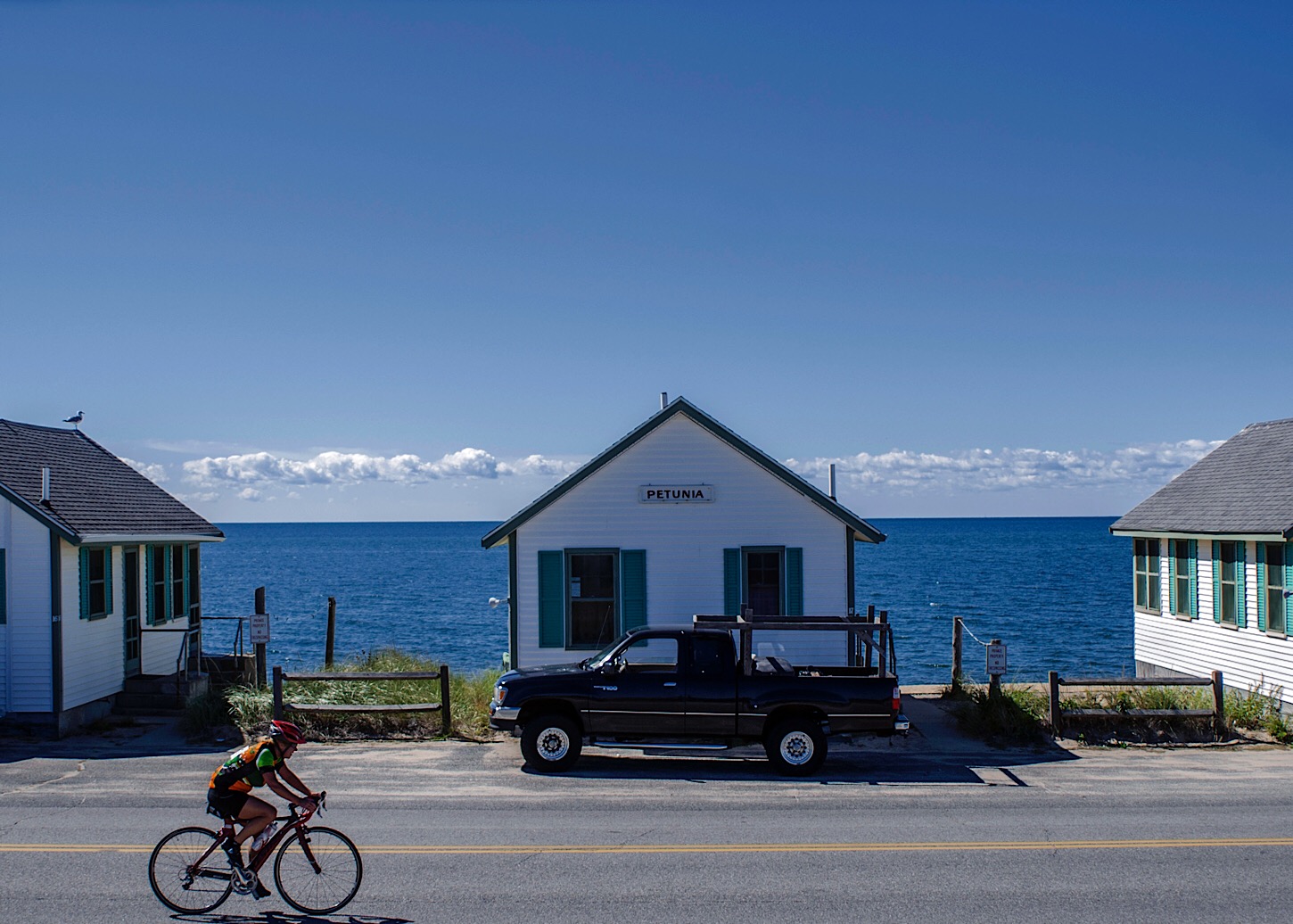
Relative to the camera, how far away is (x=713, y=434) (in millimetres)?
19203

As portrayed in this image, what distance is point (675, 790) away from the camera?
44.3 ft

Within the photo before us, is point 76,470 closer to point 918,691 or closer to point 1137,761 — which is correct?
point 918,691

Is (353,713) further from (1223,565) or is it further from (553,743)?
(1223,565)

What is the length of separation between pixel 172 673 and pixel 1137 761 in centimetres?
1815

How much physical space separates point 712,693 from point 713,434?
6080 mm

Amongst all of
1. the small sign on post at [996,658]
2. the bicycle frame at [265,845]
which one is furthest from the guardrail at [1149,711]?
the bicycle frame at [265,845]

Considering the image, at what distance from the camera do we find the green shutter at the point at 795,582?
18.8m

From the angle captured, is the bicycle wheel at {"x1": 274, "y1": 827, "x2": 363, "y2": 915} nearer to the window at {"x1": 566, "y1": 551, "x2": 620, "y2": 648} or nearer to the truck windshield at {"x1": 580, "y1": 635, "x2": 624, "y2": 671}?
the truck windshield at {"x1": 580, "y1": 635, "x2": 624, "y2": 671}

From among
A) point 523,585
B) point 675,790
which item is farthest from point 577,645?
point 675,790

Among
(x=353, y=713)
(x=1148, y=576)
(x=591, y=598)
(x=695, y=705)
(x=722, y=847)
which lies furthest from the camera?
(x=1148, y=576)

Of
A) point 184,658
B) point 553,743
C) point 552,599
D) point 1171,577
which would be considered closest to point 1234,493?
point 1171,577

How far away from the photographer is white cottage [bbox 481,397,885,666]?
1878 centimetres

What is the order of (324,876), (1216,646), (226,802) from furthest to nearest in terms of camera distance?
(1216,646) → (324,876) → (226,802)

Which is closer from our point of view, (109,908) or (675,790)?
(109,908)
